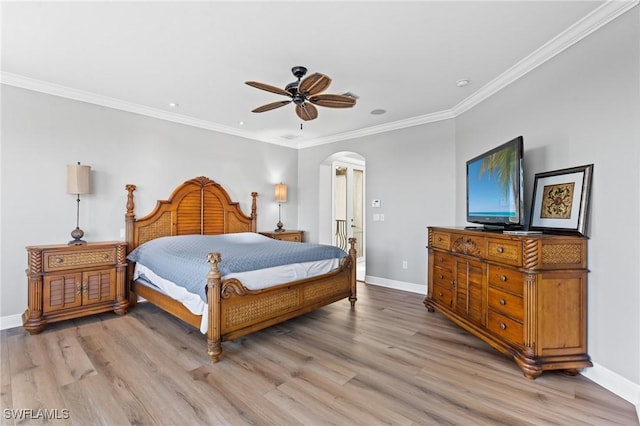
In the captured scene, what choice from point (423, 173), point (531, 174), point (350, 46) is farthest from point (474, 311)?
point (350, 46)

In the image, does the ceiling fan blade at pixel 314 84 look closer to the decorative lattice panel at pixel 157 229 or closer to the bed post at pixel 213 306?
the bed post at pixel 213 306

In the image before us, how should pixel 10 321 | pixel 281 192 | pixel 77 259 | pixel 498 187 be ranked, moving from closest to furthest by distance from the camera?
pixel 498 187
pixel 10 321
pixel 77 259
pixel 281 192

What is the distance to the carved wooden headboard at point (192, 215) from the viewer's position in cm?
403

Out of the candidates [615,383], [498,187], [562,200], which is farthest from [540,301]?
[498,187]

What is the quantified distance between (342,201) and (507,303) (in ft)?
16.2

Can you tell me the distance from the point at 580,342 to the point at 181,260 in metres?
3.41

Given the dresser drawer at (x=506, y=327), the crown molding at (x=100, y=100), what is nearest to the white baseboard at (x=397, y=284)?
the dresser drawer at (x=506, y=327)

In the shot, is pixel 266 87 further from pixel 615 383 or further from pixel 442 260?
pixel 615 383

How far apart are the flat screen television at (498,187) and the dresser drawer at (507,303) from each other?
62 centimetres

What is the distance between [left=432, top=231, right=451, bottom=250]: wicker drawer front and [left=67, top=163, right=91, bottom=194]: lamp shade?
409cm

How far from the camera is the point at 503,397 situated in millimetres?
1993

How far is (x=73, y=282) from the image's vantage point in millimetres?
3281

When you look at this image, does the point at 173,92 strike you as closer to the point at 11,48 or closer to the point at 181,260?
the point at 11,48

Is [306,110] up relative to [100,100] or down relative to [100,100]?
down
